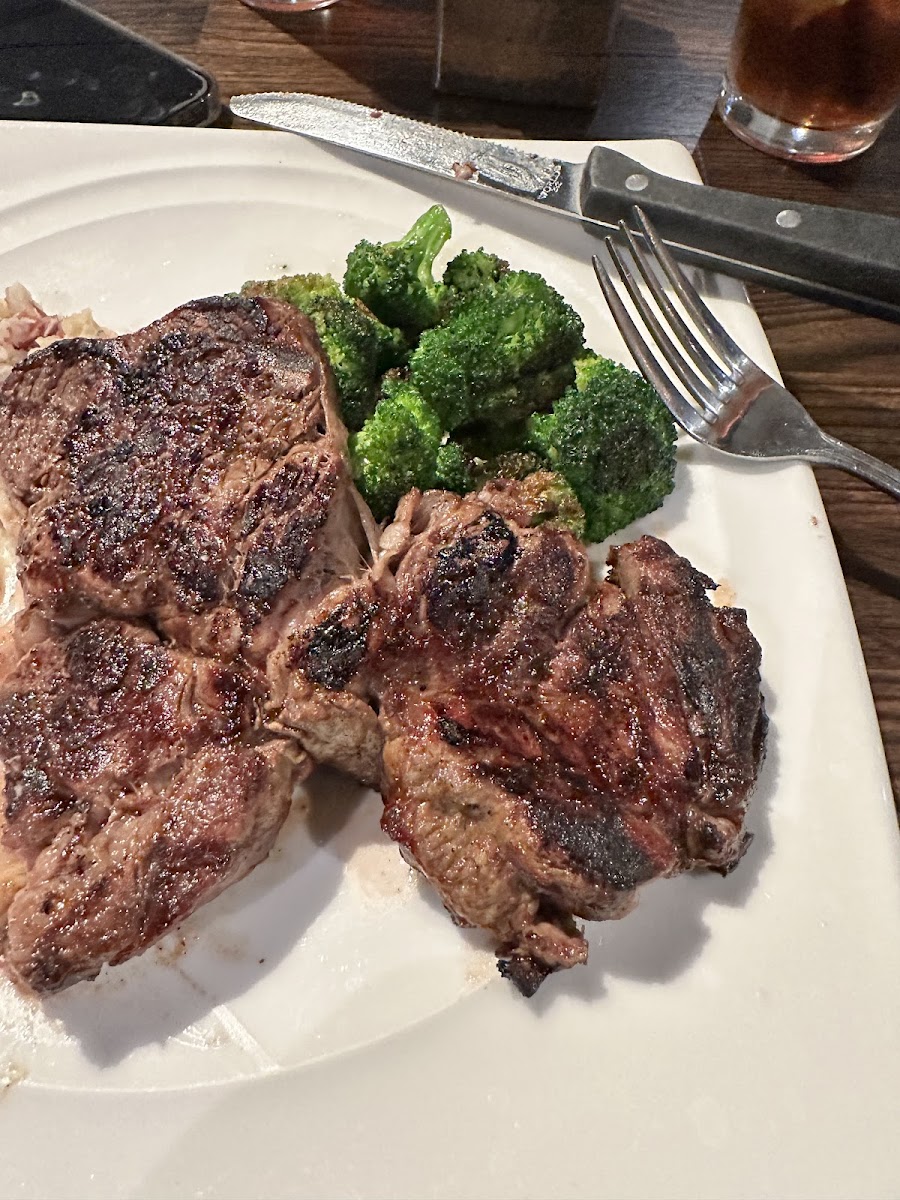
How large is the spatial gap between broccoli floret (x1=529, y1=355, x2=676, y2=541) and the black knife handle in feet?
2.17

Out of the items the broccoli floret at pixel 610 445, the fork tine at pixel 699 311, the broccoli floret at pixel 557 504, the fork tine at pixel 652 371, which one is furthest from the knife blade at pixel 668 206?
the broccoli floret at pixel 557 504

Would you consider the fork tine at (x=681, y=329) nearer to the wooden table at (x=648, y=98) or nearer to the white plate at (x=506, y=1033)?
the wooden table at (x=648, y=98)

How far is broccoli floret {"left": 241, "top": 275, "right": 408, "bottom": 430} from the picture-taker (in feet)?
Result: 7.39

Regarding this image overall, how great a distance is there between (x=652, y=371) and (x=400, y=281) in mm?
734

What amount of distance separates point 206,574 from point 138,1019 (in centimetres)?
89

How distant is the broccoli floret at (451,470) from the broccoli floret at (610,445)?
212 mm

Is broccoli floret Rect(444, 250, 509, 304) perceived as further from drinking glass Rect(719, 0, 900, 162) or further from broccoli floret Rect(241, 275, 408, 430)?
drinking glass Rect(719, 0, 900, 162)

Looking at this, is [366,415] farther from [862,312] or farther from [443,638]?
[862,312]

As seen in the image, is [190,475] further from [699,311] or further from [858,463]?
[858,463]

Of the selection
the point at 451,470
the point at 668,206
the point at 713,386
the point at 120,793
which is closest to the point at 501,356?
the point at 451,470

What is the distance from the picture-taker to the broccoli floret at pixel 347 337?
225 cm

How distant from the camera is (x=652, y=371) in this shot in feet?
7.91

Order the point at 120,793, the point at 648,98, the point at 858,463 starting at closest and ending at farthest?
the point at 120,793 < the point at 858,463 < the point at 648,98

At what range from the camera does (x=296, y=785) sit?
6.21 feet
